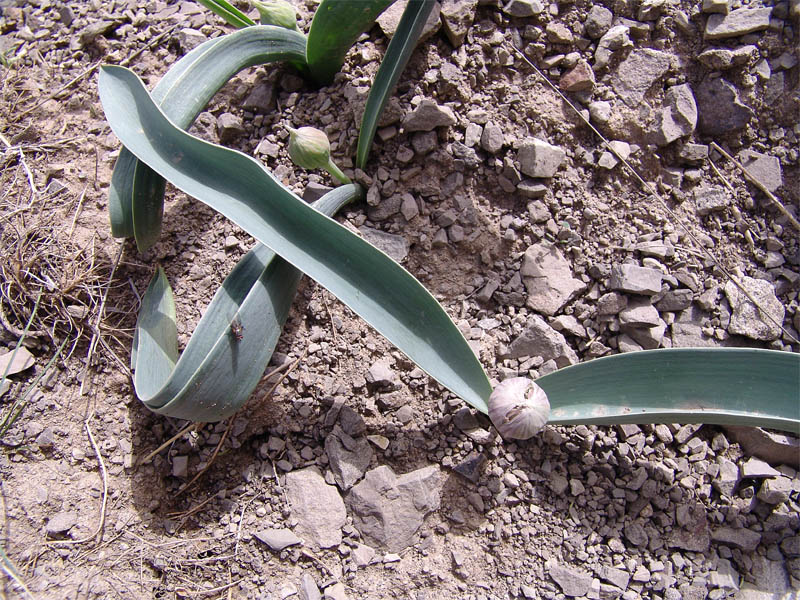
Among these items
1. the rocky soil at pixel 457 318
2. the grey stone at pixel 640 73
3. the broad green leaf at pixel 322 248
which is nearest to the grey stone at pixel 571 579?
the rocky soil at pixel 457 318

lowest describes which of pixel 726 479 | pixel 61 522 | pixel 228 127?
pixel 61 522

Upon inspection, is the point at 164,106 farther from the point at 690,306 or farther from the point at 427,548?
the point at 690,306

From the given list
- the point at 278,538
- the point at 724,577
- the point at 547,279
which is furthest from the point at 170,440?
the point at 724,577

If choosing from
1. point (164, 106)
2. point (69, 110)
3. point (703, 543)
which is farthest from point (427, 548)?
point (69, 110)

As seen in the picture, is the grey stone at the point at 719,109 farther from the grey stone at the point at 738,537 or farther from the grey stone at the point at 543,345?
the grey stone at the point at 738,537

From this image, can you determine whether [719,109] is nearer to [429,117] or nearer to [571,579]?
[429,117]

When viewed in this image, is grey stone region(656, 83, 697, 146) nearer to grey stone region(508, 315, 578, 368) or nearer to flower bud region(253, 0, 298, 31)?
grey stone region(508, 315, 578, 368)

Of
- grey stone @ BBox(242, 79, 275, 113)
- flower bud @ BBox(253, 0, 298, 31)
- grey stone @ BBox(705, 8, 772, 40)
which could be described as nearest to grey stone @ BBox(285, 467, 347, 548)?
grey stone @ BBox(242, 79, 275, 113)
